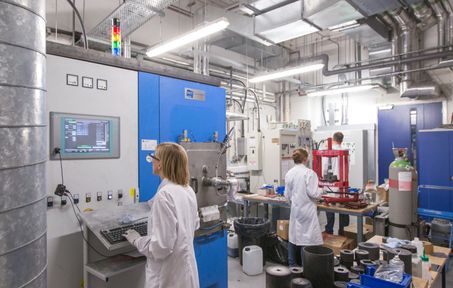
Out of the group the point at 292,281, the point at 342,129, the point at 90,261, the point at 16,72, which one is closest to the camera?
the point at 16,72

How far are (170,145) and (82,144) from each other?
0.69 meters

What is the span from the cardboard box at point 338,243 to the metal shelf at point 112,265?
2.46 m

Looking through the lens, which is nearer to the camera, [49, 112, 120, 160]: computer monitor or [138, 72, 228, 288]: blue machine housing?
[49, 112, 120, 160]: computer monitor

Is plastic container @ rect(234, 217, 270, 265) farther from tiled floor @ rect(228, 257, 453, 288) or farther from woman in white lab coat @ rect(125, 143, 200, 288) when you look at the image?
woman in white lab coat @ rect(125, 143, 200, 288)

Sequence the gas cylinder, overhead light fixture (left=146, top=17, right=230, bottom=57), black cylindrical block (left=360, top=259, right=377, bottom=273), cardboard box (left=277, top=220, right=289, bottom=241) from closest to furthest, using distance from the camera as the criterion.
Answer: black cylindrical block (left=360, top=259, right=377, bottom=273), overhead light fixture (left=146, top=17, right=230, bottom=57), the gas cylinder, cardboard box (left=277, top=220, right=289, bottom=241)

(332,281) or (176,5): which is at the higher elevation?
(176,5)

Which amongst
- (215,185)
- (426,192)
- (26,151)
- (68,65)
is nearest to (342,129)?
(426,192)

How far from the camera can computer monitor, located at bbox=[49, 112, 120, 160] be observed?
1.92 meters

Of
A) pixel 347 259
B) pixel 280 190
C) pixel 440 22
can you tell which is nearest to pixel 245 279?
pixel 280 190

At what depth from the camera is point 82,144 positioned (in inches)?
80.4

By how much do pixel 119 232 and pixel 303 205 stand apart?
2113 mm

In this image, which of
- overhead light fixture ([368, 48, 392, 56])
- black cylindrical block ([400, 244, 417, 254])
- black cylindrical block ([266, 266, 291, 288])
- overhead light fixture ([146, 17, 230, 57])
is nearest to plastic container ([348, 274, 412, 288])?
black cylindrical block ([266, 266, 291, 288])

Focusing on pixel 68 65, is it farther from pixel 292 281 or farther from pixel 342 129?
pixel 342 129

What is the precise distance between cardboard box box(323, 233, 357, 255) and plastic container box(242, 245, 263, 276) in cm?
80
